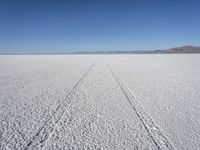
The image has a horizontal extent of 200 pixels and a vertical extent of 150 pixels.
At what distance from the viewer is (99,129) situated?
101 inches

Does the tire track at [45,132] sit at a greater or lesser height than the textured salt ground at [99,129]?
greater

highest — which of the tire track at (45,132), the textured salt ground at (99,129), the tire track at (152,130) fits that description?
the tire track at (45,132)

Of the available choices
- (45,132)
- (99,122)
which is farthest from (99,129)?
(45,132)

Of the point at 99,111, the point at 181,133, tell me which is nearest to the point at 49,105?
the point at 99,111

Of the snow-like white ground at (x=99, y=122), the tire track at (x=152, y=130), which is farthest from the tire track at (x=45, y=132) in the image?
the tire track at (x=152, y=130)

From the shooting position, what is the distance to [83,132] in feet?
8.16

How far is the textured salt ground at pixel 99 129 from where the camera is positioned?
7.06 feet

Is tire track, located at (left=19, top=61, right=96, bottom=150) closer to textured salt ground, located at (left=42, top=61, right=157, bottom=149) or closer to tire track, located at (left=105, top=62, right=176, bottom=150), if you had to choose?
textured salt ground, located at (left=42, top=61, right=157, bottom=149)

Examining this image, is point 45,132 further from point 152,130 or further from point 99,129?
point 152,130

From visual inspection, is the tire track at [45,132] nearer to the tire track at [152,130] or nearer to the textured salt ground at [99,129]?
the textured salt ground at [99,129]

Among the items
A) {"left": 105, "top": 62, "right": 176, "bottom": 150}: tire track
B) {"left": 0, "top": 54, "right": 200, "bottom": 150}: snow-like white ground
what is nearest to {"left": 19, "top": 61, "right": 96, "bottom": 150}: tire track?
{"left": 0, "top": 54, "right": 200, "bottom": 150}: snow-like white ground

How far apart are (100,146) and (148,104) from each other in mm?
2097

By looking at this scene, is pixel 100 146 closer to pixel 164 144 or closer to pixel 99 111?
pixel 164 144

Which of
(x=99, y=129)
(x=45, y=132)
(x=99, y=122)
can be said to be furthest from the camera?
(x=99, y=122)
